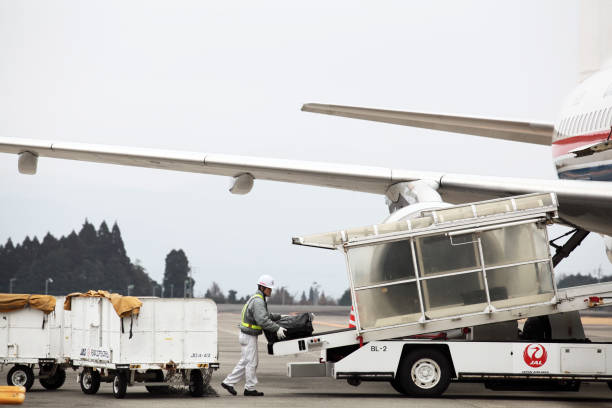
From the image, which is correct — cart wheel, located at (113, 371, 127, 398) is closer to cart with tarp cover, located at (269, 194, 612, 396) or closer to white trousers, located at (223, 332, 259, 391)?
white trousers, located at (223, 332, 259, 391)

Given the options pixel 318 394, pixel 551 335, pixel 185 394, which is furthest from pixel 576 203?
pixel 185 394

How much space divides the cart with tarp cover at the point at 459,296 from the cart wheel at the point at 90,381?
3497mm

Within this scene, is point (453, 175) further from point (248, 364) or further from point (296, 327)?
point (248, 364)

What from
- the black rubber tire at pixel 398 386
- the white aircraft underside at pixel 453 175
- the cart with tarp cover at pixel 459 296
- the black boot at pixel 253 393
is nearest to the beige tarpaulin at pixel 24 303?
the black boot at pixel 253 393

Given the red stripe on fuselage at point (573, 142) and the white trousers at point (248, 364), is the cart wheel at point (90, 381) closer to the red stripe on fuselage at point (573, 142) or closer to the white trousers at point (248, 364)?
the white trousers at point (248, 364)

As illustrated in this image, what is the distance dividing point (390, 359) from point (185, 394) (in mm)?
3063

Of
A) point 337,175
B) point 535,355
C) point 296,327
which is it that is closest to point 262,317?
point 296,327

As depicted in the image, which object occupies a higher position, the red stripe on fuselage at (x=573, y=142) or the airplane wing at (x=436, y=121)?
the airplane wing at (x=436, y=121)

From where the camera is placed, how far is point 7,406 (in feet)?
37.9

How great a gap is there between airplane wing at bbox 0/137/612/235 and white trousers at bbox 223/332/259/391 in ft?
14.6

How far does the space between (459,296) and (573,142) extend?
6.02m

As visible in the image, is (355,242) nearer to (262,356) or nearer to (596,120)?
(596,120)

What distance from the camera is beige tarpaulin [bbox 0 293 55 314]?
15.4m

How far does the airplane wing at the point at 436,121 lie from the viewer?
62.4ft
